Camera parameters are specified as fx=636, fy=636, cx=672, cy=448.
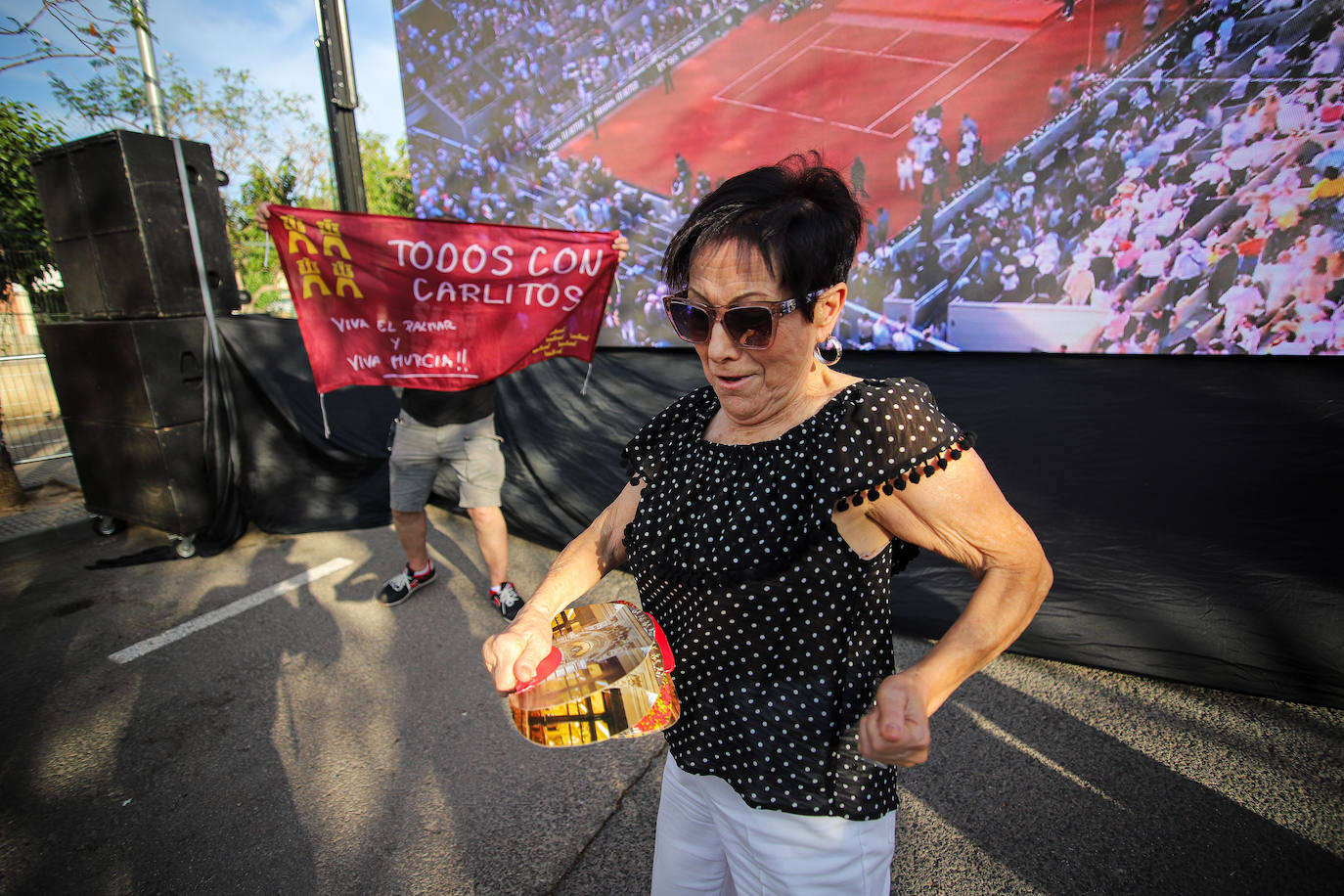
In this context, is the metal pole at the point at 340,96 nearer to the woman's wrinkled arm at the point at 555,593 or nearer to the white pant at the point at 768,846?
the woman's wrinkled arm at the point at 555,593

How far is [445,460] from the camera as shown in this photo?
3537 mm

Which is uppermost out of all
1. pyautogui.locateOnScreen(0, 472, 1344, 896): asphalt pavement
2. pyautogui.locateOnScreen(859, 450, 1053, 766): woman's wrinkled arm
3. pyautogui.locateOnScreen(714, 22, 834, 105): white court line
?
pyautogui.locateOnScreen(714, 22, 834, 105): white court line

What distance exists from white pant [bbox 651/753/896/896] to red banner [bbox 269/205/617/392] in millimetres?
2696

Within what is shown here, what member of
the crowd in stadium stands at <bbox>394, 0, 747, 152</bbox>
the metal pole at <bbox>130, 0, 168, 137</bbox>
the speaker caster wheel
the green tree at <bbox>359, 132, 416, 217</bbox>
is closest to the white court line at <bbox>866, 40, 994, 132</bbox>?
the crowd in stadium stands at <bbox>394, 0, 747, 152</bbox>

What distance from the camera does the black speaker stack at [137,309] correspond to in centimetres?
420

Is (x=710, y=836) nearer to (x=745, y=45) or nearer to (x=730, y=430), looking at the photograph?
(x=730, y=430)

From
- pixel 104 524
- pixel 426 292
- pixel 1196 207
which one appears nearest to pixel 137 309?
pixel 104 524

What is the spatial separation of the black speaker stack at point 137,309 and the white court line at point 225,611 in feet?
3.35

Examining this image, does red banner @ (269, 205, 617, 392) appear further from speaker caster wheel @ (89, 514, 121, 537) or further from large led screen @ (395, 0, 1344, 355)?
speaker caster wheel @ (89, 514, 121, 537)

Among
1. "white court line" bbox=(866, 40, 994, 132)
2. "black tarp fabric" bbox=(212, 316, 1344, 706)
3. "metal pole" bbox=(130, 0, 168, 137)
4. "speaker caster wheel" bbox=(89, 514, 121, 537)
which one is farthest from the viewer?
"metal pole" bbox=(130, 0, 168, 137)

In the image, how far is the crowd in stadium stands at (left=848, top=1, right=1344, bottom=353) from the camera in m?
2.57

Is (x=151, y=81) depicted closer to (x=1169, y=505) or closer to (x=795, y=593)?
(x=795, y=593)

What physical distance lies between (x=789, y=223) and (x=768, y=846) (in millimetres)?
1087

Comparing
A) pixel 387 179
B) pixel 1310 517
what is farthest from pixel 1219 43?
pixel 387 179
